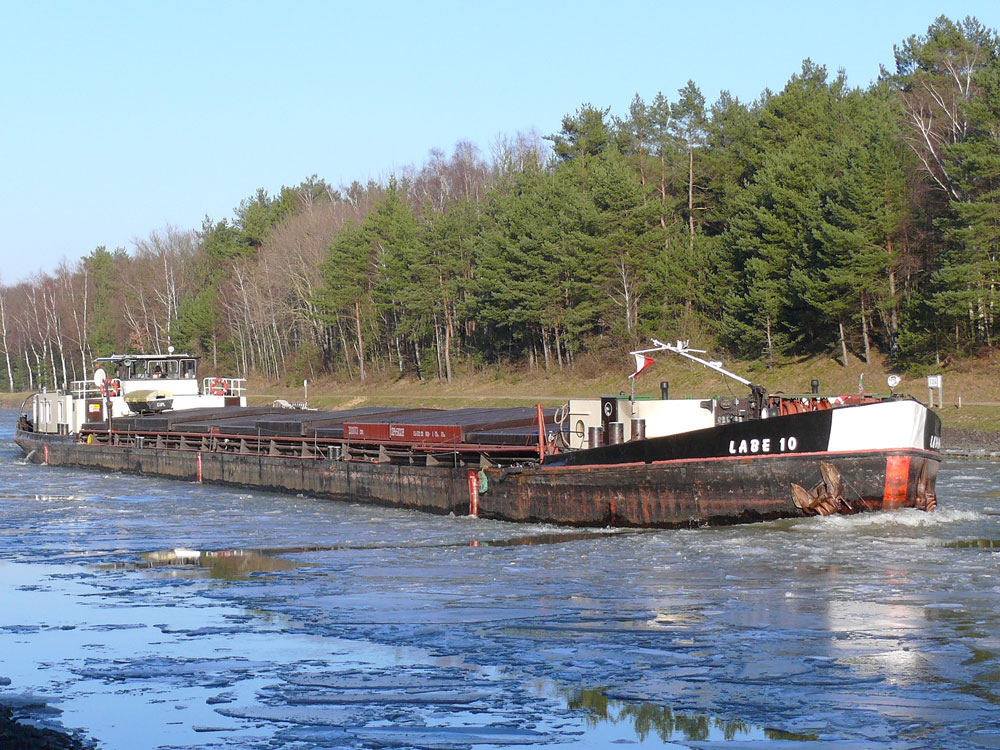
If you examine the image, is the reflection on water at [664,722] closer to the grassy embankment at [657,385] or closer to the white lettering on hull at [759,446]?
the white lettering on hull at [759,446]

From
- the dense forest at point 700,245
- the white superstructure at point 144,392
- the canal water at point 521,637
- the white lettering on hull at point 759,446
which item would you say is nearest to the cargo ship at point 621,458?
the white lettering on hull at point 759,446

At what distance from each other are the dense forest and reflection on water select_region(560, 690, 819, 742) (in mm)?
37391

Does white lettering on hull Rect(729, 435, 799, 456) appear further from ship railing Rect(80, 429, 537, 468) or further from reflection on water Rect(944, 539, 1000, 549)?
ship railing Rect(80, 429, 537, 468)

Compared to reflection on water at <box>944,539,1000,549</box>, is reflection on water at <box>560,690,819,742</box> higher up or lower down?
lower down

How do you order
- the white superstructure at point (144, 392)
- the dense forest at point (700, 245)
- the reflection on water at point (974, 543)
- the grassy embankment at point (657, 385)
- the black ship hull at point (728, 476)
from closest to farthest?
1. the reflection on water at point (974, 543)
2. the black ship hull at point (728, 476)
3. the white superstructure at point (144, 392)
4. the grassy embankment at point (657, 385)
5. the dense forest at point (700, 245)

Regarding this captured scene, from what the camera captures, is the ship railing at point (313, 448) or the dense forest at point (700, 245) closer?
the ship railing at point (313, 448)

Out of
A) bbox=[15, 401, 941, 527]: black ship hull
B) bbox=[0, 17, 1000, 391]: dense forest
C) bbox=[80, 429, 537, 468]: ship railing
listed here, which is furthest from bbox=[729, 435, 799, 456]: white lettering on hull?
bbox=[0, 17, 1000, 391]: dense forest

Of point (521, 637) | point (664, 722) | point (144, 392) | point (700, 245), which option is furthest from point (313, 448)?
point (700, 245)

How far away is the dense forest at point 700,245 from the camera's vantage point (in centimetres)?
4750

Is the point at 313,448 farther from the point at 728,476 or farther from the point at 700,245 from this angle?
the point at 700,245

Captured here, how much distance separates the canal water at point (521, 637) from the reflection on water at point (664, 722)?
1.0 inches

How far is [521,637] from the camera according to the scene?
A: 40.0ft

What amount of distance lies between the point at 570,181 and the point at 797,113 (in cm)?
1510

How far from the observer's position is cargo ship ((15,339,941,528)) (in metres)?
18.2
